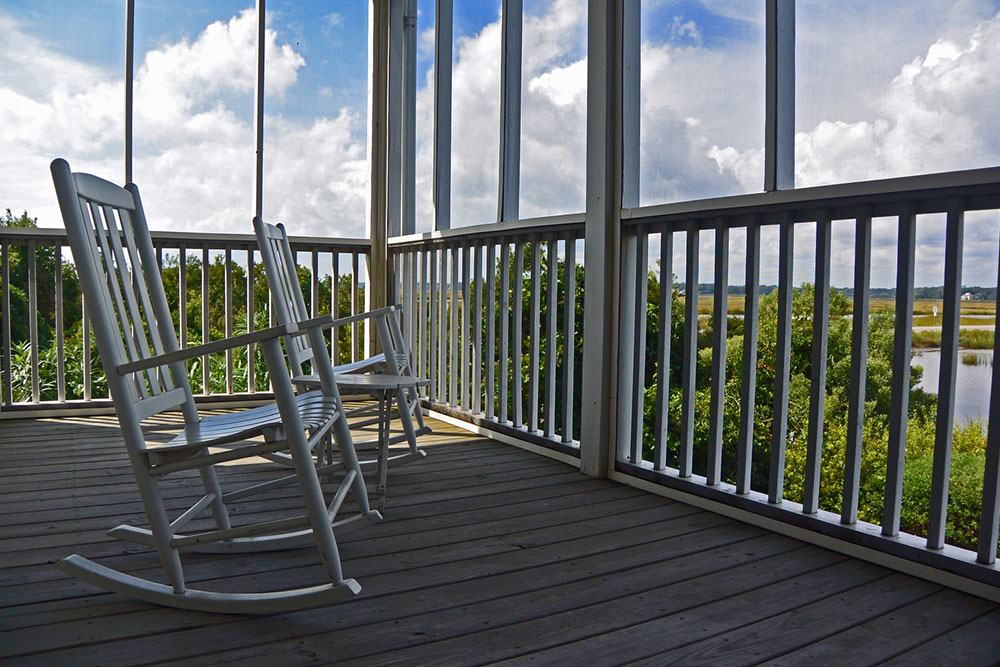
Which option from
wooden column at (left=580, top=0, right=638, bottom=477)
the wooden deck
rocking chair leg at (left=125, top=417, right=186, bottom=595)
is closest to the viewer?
the wooden deck

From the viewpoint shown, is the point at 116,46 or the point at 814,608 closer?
the point at 814,608

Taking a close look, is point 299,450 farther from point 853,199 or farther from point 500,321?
point 500,321

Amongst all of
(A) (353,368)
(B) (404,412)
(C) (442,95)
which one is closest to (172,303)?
(C) (442,95)

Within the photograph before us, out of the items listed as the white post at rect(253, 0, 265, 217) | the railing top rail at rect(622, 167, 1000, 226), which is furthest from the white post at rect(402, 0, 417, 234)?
the railing top rail at rect(622, 167, 1000, 226)

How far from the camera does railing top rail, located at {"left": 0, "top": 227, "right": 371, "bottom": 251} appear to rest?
3.80 meters

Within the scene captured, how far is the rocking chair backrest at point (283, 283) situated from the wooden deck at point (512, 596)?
551 mm

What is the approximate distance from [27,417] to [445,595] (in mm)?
3331

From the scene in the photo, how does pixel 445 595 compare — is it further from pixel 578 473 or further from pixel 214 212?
pixel 214 212

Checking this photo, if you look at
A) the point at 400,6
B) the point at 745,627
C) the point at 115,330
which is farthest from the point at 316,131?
the point at 745,627

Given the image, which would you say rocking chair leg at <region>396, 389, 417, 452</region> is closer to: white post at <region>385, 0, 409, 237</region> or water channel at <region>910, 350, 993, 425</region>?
water channel at <region>910, 350, 993, 425</region>

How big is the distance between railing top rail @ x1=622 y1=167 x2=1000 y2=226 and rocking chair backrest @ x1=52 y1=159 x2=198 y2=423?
166 cm

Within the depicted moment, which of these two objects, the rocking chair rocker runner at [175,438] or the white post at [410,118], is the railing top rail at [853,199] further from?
the white post at [410,118]

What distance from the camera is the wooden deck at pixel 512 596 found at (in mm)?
1432

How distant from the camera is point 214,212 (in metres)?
4.52
